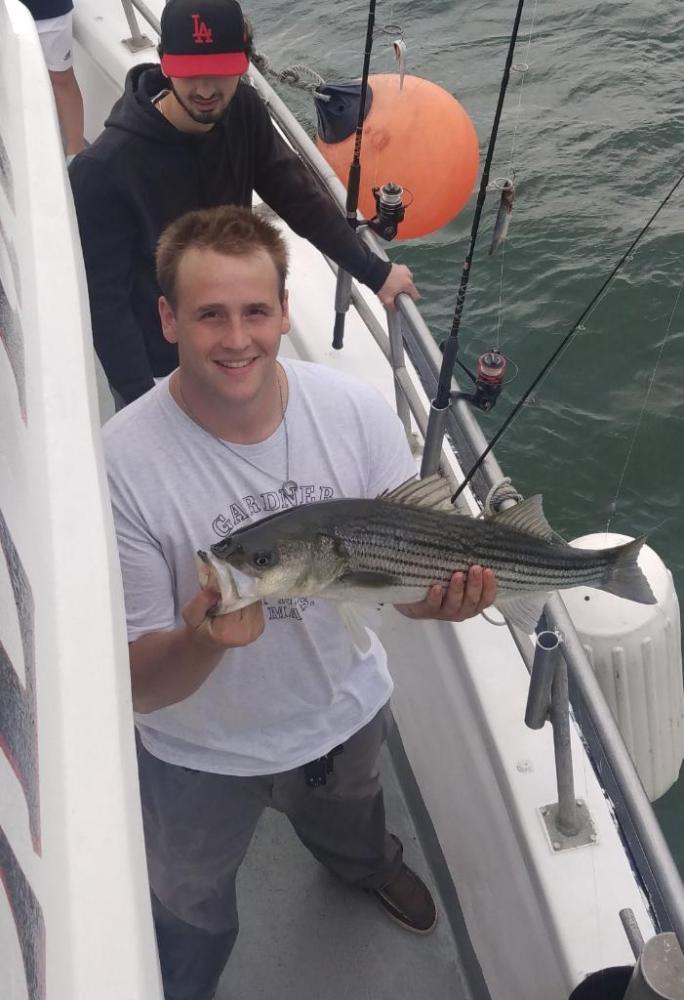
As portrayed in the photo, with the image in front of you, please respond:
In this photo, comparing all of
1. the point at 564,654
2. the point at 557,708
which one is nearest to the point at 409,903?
the point at 557,708

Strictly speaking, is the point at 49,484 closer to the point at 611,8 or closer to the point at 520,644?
the point at 520,644

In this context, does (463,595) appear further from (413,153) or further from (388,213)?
(413,153)

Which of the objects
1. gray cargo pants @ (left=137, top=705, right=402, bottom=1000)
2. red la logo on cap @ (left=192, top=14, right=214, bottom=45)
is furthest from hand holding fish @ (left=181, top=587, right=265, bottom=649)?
red la logo on cap @ (left=192, top=14, right=214, bottom=45)

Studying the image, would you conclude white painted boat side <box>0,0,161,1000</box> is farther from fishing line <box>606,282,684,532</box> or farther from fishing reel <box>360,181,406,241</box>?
fishing line <box>606,282,684,532</box>

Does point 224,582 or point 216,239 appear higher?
point 216,239

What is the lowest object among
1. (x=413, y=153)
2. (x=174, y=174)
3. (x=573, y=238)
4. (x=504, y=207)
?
(x=504, y=207)

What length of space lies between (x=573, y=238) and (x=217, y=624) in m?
6.70

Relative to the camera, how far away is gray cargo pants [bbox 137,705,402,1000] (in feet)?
7.46

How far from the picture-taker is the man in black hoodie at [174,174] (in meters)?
2.93

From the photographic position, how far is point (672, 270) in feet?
23.4

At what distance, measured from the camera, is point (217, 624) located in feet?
5.69

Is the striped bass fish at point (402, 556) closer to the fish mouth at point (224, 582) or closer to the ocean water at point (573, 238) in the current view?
the fish mouth at point (224, 582)

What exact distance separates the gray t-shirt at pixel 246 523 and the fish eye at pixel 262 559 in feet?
0.59

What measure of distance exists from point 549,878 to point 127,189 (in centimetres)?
233
